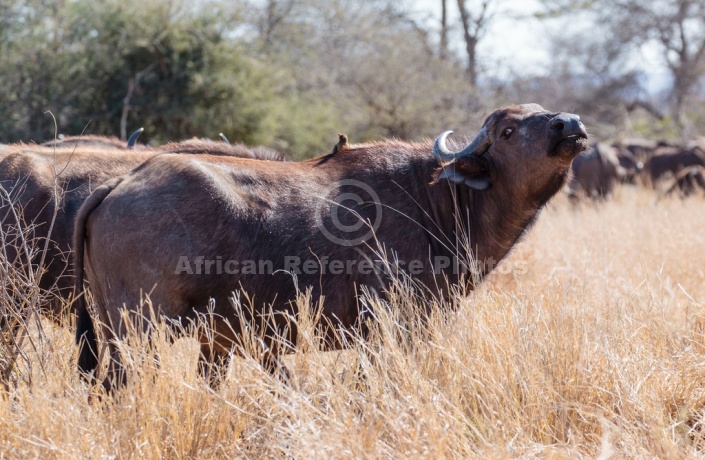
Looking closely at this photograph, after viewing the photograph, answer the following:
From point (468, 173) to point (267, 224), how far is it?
1411 millimetres

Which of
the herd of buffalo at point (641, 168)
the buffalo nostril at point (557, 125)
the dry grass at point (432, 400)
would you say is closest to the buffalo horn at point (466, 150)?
the buffalo nostril at point (557, 125)

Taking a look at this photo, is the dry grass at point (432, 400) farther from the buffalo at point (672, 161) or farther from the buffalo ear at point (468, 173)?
the buffalo at point (672, 161)

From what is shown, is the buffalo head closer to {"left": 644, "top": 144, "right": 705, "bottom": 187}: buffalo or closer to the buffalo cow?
the buffalo cow

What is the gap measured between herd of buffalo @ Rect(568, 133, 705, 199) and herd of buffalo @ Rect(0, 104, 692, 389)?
31.2ft

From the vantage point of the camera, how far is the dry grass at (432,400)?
10.6ft

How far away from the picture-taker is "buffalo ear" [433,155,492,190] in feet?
15.9

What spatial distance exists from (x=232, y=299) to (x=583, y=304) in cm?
200

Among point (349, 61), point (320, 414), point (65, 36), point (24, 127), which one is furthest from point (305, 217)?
point (349, 61)

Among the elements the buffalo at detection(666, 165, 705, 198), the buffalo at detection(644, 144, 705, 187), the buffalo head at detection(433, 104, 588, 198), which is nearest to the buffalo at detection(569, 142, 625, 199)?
the buffalo at detection(666, 165, 705, 198)

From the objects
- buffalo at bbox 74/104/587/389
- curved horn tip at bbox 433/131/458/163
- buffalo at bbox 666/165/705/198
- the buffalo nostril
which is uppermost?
the buffalo nostril

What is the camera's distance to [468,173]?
16.1 feet

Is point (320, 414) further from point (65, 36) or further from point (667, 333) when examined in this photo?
point (65, 36)

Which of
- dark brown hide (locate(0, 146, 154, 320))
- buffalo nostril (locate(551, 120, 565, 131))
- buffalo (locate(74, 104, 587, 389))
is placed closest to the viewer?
buffalo (locate(74, 104, 587, 389))

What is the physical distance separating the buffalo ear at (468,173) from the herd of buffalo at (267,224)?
1 centimetres
